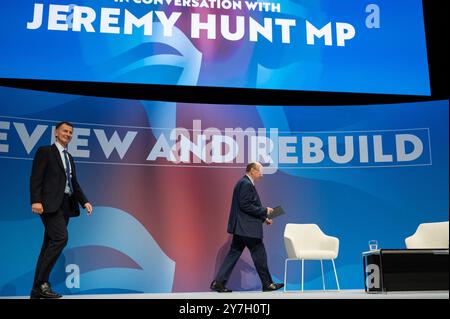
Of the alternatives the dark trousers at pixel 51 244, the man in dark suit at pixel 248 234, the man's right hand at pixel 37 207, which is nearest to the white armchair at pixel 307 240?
the man in dark suit at pixel 248 234

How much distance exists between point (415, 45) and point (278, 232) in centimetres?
302

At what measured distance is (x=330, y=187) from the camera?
297 inches

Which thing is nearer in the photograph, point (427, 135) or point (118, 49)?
point (118, 49)

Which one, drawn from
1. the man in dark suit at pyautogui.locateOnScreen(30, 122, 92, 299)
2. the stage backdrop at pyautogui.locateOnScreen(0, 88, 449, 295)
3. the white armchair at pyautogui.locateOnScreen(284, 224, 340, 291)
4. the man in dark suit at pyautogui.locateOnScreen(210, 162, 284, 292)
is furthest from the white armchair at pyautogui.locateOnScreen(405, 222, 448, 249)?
the man in dark suit at pyautogui.locateOnScreen(30, 122, 92, 299)

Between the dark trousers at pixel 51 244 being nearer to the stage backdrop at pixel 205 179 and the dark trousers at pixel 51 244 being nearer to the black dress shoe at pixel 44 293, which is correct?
the black dress shoe at pixel 44 293

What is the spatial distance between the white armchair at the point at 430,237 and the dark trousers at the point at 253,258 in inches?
72.4

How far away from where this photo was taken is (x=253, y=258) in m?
6.40

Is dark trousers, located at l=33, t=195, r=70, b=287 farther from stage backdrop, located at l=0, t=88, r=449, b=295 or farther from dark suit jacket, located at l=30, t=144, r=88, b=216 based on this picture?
stage backdrop, located at l=0, t=88, r=449, b=295

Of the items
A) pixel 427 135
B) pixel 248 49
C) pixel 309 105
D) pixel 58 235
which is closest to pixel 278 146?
pixel 309 105

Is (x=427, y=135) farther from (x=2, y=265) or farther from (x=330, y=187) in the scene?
(x=2, y=265)

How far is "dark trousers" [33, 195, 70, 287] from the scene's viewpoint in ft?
16.3

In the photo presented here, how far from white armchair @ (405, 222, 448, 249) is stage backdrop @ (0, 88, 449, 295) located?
524 mm

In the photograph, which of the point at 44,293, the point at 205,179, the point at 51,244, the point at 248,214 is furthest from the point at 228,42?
the point at 44,293
